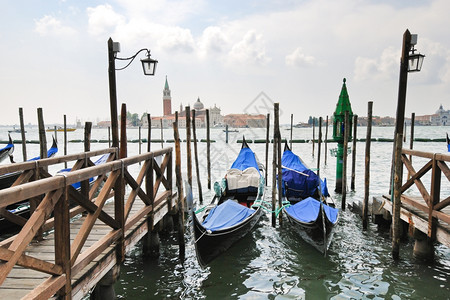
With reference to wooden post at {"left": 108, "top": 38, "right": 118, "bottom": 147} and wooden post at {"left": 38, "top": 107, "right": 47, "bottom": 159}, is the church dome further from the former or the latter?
wooden post at {"left": 108, "top": 38, "right": 118, "bottom": 147}

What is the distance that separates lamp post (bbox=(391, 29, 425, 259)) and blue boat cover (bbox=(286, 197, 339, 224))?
833mm

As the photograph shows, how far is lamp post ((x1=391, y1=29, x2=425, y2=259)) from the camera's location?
4141 millimetres

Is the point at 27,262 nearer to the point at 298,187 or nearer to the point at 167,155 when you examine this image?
the point at 167,155

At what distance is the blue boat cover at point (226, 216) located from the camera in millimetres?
4508

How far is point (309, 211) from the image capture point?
17.0 feet

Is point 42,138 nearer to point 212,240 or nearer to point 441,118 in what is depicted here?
point 212,240

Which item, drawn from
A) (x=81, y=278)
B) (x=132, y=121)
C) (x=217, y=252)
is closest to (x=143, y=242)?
(x=217, y=252)

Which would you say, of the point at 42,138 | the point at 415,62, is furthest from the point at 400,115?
the point at 42,138

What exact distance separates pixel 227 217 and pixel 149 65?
8.13 ft

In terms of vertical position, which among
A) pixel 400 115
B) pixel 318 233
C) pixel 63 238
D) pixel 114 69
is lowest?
pixel 318 233

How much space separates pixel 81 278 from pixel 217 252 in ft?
7.37

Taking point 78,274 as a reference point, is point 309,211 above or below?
below

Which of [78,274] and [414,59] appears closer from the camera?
[78,274]

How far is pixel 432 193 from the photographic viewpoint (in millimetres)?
3668
